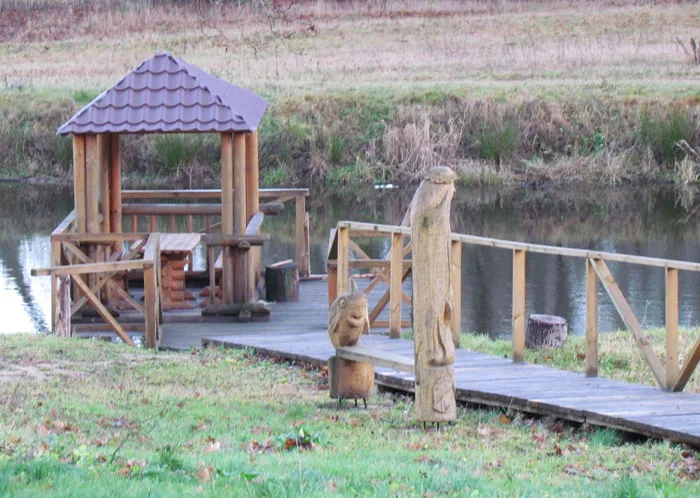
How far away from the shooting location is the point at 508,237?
78.2 ft

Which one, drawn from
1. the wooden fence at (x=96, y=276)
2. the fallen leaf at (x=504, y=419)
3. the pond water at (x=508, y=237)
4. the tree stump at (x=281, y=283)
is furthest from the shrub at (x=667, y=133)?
the fallen leaf at (x=504, y=419)

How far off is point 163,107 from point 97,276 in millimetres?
2021

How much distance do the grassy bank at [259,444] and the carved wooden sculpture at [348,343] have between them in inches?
6.7

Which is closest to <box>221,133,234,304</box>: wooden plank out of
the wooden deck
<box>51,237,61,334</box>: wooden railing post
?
the wooden deck

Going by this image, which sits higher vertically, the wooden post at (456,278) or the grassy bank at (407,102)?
the grassy bank at (407,102)

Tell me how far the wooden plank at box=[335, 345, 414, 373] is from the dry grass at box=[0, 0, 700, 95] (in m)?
26.5

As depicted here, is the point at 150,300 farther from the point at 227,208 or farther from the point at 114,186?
the point at 114,186

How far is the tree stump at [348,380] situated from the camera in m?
8.68

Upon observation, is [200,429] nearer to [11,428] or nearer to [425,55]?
[11,428]

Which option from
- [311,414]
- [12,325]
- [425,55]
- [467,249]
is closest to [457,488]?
[311,414]

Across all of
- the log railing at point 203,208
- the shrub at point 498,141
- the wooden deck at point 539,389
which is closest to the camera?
the wooden deck at point 539,389

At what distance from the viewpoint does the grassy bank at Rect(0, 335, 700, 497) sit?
18.7 feet

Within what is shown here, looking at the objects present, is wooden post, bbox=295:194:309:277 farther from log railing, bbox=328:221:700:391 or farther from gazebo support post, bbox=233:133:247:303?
log railing, bbox=328:221:700:391

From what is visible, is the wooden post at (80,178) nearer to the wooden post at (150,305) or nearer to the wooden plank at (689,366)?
the wooden post at (150,305)
